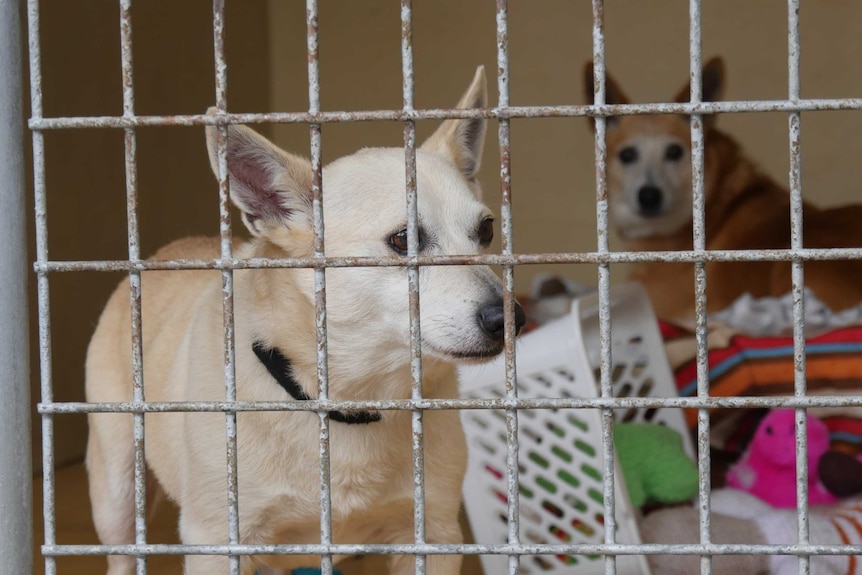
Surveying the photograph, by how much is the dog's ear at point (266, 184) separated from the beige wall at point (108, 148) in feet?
6.54

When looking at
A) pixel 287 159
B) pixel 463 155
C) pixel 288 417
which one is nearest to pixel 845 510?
pixel 463 155

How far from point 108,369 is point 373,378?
3.22ft

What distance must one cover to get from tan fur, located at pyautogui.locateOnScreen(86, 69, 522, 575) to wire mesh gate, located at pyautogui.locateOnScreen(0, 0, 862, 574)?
1.03ft

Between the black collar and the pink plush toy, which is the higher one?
the black collar

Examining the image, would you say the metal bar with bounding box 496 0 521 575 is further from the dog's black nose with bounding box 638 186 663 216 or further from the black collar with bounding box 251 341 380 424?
the dog's black nose with bounding box 638 186 663 216

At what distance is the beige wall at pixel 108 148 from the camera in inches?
169

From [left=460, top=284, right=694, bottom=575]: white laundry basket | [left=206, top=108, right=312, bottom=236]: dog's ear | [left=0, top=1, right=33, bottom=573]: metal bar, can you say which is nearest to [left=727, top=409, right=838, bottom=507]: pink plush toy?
[left=460, top=284, right=694, bottom=575]: white laundry basket

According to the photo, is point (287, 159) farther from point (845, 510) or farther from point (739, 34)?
point (739, 34)

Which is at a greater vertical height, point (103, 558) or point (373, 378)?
point (373, 378)

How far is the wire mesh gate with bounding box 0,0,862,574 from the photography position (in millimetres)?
1453

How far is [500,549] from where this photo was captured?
1514 millimetres

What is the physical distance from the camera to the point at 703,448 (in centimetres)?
147

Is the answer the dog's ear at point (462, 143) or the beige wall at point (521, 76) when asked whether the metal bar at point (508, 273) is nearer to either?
the dog's ear at point (462, 143)

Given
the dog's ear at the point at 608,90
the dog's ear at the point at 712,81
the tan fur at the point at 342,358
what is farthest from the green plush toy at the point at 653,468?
the dog's ear at the point at 712,81
